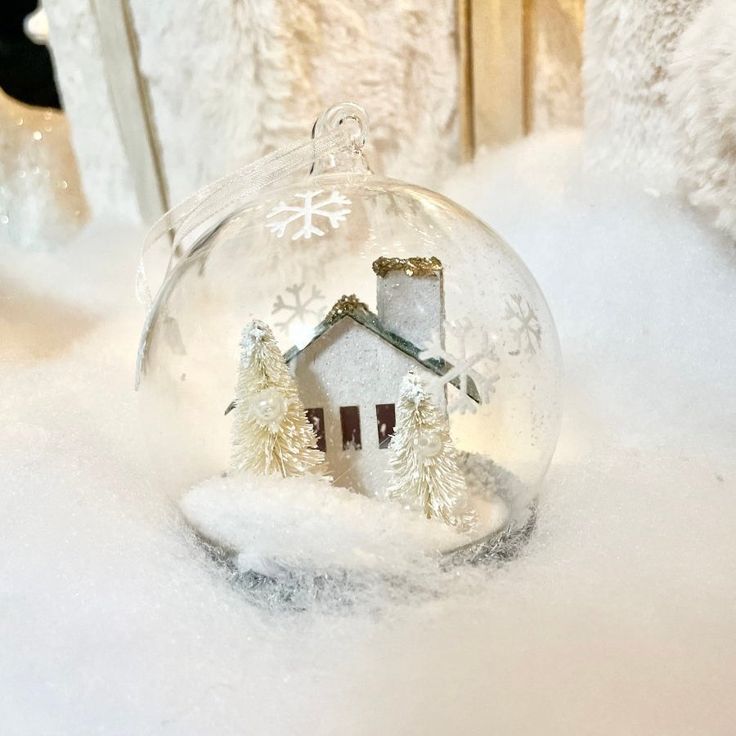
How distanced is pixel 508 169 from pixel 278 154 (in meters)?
0.44

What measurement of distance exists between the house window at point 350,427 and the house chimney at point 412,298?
0.20 ft

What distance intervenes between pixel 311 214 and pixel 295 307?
0.07 metres

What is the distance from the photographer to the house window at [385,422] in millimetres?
575

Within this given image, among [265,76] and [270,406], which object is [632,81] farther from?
[270,406]

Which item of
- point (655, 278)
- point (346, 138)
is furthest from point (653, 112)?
point (346, 138)

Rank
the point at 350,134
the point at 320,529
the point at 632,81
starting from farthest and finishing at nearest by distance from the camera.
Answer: the point at 632,81
the point at 350,134
the point at 320,529

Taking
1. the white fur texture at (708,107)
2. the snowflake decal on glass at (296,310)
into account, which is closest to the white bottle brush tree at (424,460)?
the snowflake decal on glass at (296,310)

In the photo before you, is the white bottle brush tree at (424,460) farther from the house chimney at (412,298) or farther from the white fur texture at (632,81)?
the white fur texture at (632,81)

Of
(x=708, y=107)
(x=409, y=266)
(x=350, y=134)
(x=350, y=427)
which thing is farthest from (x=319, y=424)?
(x=708, y=107)

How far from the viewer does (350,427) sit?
0.58 metres

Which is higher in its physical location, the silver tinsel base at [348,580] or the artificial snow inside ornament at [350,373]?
the artificial snow inside ornament at [350,373]

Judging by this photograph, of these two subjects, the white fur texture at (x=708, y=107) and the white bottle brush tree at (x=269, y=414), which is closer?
the white bottle brush tree at (x=269, y=414)

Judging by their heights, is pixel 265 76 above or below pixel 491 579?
above

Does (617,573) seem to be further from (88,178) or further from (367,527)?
(88,178)
